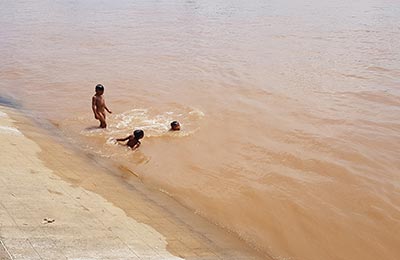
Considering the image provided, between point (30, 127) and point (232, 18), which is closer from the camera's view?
point (30, 127)

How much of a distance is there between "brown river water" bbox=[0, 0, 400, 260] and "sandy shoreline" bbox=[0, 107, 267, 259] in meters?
0.44

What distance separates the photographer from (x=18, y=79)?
1267 centimetres

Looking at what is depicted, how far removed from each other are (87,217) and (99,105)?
4148 millimetres

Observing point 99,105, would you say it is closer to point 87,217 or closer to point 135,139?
point 135,139

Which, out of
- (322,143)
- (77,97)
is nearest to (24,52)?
(77,97)

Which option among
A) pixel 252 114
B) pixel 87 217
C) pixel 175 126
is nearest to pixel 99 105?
pixel 175 126

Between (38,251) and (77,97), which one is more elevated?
(38,251)

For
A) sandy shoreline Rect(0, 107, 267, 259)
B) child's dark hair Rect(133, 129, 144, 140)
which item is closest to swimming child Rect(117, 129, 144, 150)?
child's dark hair Rect(133, 129, 144, 140)

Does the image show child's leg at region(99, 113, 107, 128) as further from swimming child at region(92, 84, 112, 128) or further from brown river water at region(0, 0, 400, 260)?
brown river water at region(0, 0, 400, 260)

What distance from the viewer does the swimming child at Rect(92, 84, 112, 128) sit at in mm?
8687

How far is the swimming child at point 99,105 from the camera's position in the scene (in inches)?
342

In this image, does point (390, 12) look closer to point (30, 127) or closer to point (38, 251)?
point (30, 127)

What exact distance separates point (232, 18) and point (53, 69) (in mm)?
12745

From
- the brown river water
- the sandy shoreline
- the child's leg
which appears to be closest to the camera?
the sandy shoreline
